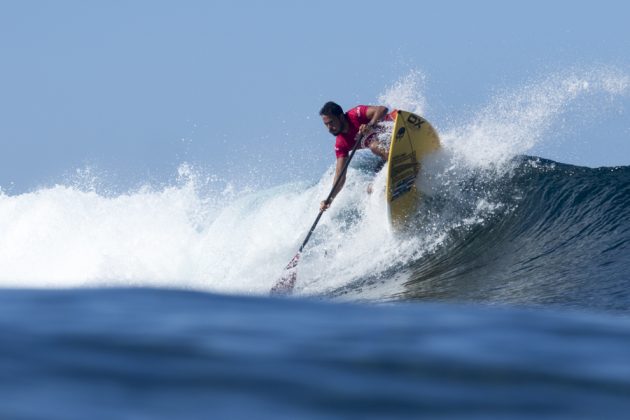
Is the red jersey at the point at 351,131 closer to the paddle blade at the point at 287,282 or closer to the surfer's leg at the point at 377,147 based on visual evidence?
the surfer's leg at the point at 377,147

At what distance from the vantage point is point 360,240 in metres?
10.9

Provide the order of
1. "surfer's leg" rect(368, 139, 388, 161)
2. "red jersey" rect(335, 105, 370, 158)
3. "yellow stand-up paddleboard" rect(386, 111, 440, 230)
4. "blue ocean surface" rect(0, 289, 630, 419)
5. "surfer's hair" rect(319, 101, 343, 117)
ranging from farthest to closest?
1. "surfer's leg" rect(368, 139, 388, 161)
2. "yellow stand-up paddleboard" rect(386, 111, 440, 230)
3. "red jersey" rect(335, 105, 370, 158)
4. "surfer's hair" rect(319, 101, 343, 117)
5. "blue ocean surface" rect(0, 289, 630, 419)

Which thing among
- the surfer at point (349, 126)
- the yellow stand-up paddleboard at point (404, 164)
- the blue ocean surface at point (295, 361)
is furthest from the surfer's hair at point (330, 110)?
the blue ocean surface at point (295, 361)

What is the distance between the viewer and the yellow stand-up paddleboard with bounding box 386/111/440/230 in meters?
10.4

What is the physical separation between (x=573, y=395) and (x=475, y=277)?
7372mm

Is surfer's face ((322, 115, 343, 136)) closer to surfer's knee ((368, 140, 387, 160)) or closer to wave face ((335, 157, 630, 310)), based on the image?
surfer's knee ((368, 140, 387, 160))

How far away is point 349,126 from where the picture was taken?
1027 centimetres

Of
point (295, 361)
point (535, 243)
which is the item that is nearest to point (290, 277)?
point (535, 243)

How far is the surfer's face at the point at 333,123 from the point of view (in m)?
10.0

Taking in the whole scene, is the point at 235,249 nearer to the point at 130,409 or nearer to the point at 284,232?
the point at 284,232

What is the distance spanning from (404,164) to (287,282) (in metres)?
2.00

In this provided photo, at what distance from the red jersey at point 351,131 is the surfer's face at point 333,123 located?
0.48 ft

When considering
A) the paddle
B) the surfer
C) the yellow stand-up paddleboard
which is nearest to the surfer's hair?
the surfer

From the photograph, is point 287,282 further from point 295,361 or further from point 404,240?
point 295,361
